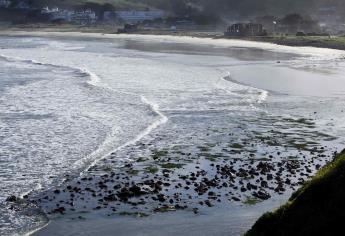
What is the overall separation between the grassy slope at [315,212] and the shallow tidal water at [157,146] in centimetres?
397

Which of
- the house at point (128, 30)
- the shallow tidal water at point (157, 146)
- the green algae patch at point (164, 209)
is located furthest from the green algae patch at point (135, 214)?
the house at point (128, 30)

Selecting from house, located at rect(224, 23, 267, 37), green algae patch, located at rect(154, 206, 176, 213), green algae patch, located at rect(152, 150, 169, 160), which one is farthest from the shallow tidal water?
house, located at rect(224, 23, 267, 37)

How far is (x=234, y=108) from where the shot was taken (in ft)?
117

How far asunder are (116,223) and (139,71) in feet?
141

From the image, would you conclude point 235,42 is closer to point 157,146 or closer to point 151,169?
point 157,146

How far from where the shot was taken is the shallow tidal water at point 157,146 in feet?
54.1

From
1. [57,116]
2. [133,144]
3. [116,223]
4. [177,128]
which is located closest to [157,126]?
[177,128]

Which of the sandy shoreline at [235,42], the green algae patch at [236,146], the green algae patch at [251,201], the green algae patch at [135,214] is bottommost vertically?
the green algae patch at [135,214]

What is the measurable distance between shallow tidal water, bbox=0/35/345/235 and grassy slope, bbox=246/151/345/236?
3.97 metres

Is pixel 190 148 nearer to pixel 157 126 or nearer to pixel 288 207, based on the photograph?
pixel 157 126

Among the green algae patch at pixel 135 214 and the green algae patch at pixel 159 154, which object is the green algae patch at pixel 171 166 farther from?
the green algae patch at pixel 135 214

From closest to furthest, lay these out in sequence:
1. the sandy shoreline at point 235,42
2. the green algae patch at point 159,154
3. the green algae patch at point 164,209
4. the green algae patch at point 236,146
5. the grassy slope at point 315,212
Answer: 1. the grassy slope at point 315,212
2. the green algae patch at point 164,209
3. the green algae patch at point 159,154
4. the green algae patch at point 236,146
5. the sandy shoreline at point 235,42

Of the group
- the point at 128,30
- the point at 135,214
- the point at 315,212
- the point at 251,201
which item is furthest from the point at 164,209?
the point at 128,30

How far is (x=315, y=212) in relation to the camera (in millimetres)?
10641
